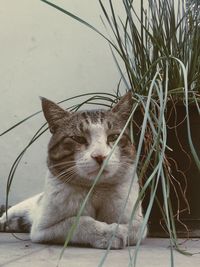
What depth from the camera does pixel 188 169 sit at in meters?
1.66

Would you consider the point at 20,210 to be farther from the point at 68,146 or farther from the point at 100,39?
the point at 100,39

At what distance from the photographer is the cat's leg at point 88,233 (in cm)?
137

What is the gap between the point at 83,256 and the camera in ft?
4.15

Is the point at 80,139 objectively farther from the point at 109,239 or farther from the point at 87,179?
the point at 109,239

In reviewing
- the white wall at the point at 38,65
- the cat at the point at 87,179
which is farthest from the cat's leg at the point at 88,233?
the white wall at the point at 38,65

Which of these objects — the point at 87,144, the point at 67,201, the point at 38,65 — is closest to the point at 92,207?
the point at 67,201

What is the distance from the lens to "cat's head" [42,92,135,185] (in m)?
1.40

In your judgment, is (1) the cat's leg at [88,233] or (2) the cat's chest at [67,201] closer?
(1) the cat's leg at [88,233]

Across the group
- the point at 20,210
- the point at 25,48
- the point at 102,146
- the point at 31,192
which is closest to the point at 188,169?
Result: the point at 102,146

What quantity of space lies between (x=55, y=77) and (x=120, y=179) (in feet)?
2.85

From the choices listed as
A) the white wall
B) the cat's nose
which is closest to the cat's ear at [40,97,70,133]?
the cat's nose

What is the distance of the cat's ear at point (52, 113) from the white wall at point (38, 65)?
0.69m

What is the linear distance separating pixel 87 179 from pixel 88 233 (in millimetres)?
142

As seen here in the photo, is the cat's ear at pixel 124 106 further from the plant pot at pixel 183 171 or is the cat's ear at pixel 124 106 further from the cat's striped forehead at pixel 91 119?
the plant pot at pixel 183 171
